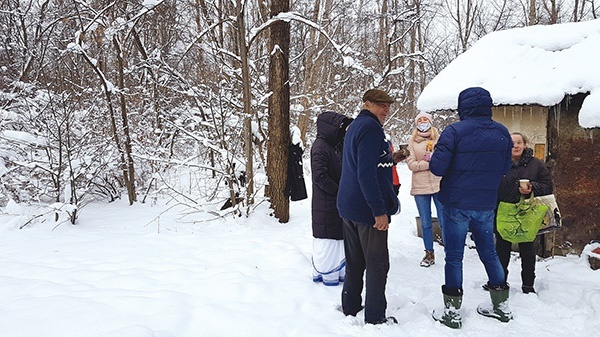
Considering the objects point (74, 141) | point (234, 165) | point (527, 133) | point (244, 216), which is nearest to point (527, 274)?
point (527, 133)

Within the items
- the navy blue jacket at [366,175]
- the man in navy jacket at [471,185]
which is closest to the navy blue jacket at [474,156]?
the man in navy jacket at [471,185]

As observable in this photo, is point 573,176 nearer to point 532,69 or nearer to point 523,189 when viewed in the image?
point 532,69

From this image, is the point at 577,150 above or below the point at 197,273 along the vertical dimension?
above

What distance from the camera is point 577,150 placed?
4754 mm

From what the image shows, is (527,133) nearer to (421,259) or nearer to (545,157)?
(545,157)

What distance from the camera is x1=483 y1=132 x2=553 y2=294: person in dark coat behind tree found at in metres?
3.46

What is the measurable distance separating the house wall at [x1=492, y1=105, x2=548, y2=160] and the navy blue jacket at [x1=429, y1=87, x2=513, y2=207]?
2356mm

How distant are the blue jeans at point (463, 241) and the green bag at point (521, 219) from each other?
457mm

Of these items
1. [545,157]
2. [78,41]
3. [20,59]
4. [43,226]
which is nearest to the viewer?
[545,157]

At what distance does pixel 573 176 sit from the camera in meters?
4.78

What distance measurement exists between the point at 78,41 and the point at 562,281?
733 cm

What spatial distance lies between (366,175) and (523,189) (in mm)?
1646

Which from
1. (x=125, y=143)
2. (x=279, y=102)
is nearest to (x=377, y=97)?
(x=279, y=102)

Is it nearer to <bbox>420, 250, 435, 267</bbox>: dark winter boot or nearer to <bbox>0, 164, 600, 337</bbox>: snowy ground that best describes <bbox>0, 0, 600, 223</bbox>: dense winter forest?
<bbox>0, 164, 600, 337</bbox>: snowy ground
